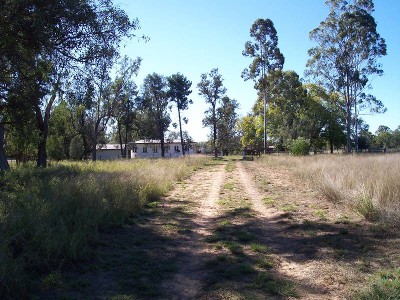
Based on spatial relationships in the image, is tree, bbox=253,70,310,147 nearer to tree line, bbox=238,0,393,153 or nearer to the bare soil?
tree line, bbox=238,0,393,153

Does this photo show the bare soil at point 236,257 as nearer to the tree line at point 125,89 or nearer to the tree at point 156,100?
the tree line at point 125,89

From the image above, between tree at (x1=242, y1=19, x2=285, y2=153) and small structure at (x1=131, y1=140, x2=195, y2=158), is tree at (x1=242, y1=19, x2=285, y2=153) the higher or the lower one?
the higher one

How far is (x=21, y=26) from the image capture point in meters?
9.64

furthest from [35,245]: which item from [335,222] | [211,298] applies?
[335,222]

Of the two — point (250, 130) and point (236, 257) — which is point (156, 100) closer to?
point (250, 130)

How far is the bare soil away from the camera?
4.85 m

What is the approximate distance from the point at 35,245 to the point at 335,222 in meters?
6.19

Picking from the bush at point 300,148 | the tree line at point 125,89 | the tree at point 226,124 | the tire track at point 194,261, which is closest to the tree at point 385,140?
the tree line at point 125,89

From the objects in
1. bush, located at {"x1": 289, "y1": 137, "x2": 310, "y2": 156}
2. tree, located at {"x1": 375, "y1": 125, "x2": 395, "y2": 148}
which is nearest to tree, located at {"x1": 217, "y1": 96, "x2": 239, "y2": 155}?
bush, located at {"x1": 289, "y1": 137, "x2": 310, "y2": 156}

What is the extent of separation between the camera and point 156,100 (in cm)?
7144

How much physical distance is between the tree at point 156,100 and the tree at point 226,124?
10.7 metres

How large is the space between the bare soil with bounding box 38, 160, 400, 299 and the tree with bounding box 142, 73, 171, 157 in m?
61.2

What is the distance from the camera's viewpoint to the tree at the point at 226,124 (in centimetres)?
7269

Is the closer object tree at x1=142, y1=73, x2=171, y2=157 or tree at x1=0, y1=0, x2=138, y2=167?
tree at x1=0, y1=0, x2=138, y2=167
